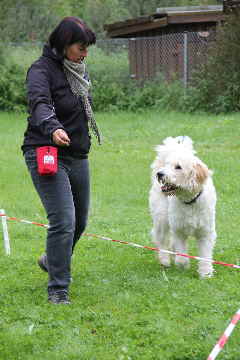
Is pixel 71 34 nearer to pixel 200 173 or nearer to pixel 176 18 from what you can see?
pixel 200 173

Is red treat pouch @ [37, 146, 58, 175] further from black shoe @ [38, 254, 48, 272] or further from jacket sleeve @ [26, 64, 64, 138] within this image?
black shoe @ [38, 254, 48, 272]

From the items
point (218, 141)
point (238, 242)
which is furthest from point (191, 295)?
point (218, 141)

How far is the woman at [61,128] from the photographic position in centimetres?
468

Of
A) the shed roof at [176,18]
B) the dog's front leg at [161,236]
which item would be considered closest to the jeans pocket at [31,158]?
the dog's front leg at [161,236]

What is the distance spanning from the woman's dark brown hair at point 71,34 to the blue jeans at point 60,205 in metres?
0.83

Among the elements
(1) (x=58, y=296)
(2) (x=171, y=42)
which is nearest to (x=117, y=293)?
(1) (x=58, y=296)

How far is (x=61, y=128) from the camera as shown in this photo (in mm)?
4523

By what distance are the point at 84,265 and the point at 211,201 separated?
136cm

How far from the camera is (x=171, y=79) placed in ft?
69.4

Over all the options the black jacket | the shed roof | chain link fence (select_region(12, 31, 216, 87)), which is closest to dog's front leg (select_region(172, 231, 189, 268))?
the black jacket

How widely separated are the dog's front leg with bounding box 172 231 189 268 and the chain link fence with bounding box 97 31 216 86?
14395 millimetres

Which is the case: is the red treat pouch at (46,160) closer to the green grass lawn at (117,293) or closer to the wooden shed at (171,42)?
the green grass lawn at (117,293)

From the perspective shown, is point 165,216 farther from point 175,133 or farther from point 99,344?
point 175,133

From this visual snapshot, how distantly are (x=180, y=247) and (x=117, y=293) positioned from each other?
40.2 inches
